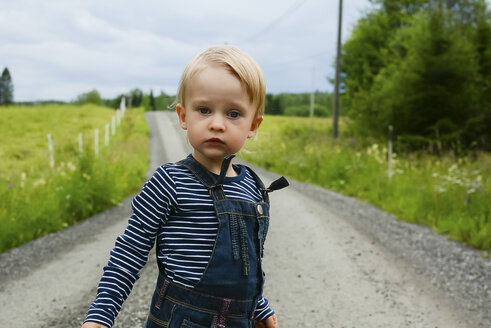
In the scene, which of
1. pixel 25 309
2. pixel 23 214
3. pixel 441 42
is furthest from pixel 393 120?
pixel 25 309

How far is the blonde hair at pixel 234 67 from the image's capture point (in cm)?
148

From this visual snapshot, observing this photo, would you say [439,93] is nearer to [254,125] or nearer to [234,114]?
[254,125]

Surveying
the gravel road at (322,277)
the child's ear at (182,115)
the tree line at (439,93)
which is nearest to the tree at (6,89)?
the tree line at (439,93)

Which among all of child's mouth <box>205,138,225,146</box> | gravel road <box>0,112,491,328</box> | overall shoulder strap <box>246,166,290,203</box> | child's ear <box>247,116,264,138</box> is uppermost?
child's ear <box>247,116,264,138</box>

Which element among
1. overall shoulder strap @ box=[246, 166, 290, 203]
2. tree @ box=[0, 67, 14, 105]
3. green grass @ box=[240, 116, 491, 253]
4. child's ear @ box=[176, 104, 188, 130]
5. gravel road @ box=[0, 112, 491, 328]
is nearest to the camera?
child's ear @ box=[176, 104, 188, 130]

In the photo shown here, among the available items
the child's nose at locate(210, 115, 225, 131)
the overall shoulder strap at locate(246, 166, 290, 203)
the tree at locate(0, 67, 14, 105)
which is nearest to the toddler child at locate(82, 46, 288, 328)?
the child's nose at locate(210, 115, 225, 131)

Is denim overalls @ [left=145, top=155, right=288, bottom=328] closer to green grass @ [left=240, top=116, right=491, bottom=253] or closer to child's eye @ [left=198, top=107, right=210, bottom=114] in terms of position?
child's eye @ [left=198, top=107, right=210, bottom=114]

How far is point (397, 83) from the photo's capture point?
1448cm

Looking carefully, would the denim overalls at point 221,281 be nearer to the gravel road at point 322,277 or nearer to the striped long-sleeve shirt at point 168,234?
the striped long-sleeve shirt at point 168,234

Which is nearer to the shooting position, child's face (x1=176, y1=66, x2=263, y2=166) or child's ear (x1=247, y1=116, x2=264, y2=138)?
child's face (x1=176, y1=66, x2=263, y2=166)

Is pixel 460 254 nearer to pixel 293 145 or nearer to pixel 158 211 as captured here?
pixel 158 211

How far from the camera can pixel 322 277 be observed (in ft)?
17.7

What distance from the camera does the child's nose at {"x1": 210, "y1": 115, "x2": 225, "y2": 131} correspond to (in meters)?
1.46

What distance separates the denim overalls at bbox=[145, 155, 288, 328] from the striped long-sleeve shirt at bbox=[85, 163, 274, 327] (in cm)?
3
